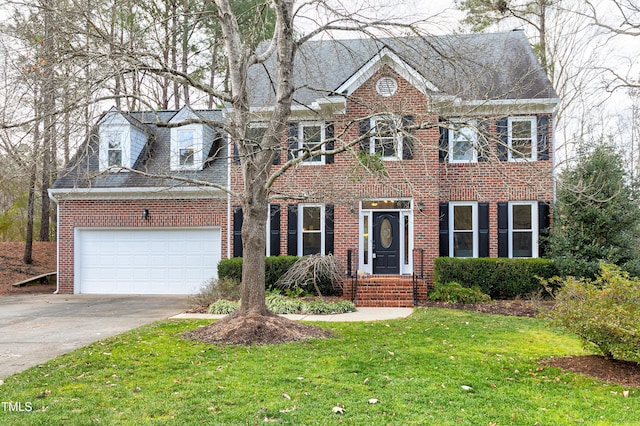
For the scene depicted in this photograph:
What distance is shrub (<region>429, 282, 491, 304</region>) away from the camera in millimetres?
12250

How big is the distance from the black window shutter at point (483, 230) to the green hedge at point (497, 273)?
93 centimetres

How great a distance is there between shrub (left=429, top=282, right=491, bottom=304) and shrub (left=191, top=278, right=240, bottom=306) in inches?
202

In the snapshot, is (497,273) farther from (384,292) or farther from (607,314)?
(607,314)

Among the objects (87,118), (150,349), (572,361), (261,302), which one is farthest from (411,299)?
(87,118)

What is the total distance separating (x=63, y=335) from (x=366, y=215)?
8.49 meters

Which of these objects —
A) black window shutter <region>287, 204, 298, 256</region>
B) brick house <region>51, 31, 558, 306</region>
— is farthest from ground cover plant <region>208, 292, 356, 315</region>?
black window shutter <region>287, 204, 298, 256</region>

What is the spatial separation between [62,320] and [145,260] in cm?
545

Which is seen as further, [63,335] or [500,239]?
[500,239]

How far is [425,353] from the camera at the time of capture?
22.7 ft

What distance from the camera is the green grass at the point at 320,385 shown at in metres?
4.44

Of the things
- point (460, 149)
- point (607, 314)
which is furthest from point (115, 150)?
point (607, 314)

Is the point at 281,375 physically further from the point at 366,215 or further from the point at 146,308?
the point at 366,215

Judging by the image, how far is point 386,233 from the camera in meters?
14.2

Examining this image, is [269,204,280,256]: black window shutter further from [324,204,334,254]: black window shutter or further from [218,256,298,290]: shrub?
[324,204,334,254]: black window shutter
